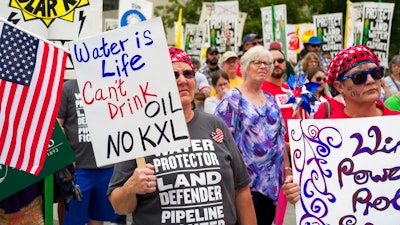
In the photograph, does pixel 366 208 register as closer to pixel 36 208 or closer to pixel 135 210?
pixel 135 210

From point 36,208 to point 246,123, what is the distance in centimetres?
180

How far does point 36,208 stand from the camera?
4926 millimetres

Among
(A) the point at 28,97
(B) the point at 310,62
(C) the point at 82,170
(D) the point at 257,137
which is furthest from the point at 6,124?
(B) the point at 310,62

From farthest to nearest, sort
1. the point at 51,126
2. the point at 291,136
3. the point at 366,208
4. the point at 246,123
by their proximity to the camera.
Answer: the point at 246,123
the point at 51,126
the point at 291,136
the point at 366,208

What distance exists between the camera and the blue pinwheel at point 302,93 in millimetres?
4867

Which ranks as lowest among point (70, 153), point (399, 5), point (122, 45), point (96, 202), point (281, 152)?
point (399, 5)

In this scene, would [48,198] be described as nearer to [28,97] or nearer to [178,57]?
[28,97]

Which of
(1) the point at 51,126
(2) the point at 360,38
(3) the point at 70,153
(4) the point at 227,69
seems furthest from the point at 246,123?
(2) the point at 360,38

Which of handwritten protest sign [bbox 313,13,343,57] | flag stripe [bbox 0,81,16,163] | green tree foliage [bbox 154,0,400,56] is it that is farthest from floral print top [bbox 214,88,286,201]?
green tree foliage [bbox 154,0,400,56]

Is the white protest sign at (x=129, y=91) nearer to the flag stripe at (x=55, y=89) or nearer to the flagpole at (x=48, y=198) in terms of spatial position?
the flag stripe at (x=55, y=89)

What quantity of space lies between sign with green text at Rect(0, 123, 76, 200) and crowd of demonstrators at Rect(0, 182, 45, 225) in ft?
0.44

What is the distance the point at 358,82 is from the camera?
145 inches

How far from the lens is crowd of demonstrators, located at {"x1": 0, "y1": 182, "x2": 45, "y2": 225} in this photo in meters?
4.78

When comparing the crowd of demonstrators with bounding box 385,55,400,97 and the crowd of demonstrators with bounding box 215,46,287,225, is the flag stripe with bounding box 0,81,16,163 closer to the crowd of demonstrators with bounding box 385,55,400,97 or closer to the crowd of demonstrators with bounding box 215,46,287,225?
the crowd of demonstrators with bounding box 215,46,287,225
